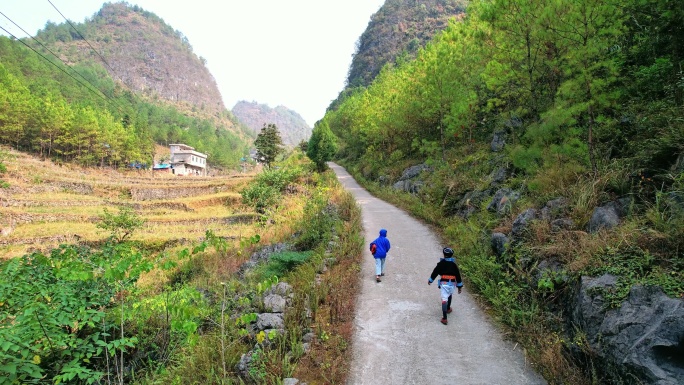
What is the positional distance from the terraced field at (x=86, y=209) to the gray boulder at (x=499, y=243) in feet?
51.6

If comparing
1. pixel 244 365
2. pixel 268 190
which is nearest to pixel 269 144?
pixel 268 190

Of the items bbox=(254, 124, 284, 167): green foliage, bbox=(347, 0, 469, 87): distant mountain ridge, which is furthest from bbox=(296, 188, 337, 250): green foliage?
bbox=(347, 0, 469, 87): distant mountain ridge

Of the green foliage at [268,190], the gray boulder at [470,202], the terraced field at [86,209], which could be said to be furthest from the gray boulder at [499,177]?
the green foliage at [268,190]

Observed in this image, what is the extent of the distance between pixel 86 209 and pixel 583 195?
39.0 m

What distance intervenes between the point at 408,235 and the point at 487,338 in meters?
6.30

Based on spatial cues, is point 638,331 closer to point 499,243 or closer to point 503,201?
point 499,243

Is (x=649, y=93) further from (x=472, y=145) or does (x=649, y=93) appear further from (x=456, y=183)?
(x=472, y=145)

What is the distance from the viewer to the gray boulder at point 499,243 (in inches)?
299

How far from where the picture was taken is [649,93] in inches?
338

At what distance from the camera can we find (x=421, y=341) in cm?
566

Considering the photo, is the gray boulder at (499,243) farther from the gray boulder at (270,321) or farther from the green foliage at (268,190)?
the green foliage at (268,190)

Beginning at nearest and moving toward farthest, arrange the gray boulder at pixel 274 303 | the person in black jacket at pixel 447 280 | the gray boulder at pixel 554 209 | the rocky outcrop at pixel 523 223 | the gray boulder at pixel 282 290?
the gray boulder at pixel 274 303 → the person in black jacket at pixel 447 280 → the gray boulder at pixel 282 290 → the gray boulder at pixel 554 209 → the rocky outcrop at pixel 523 223

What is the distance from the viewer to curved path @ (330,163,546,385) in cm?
481

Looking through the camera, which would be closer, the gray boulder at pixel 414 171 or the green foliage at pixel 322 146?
the gray boulder at pixel 414 171
